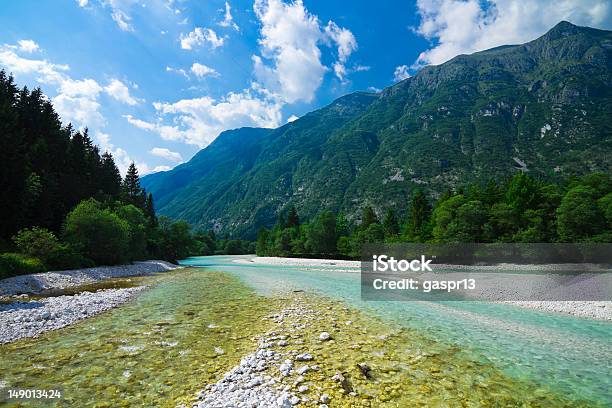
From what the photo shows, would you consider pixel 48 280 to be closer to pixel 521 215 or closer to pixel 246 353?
pixel 246 353

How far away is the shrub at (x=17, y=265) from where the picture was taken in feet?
86.2

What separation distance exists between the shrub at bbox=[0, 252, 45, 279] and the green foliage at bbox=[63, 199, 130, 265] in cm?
898

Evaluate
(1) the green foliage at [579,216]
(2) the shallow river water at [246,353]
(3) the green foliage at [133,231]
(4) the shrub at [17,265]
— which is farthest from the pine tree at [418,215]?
(4) the shrub at [17,265]

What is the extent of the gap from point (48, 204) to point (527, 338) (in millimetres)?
57756

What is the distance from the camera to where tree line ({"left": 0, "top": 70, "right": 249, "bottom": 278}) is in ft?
110

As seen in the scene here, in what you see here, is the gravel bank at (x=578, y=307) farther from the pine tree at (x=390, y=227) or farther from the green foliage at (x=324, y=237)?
the green foliage at (x=324, y=237)

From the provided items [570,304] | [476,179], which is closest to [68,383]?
[570,304]

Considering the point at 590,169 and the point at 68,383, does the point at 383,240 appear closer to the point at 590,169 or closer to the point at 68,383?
the point at 68,383

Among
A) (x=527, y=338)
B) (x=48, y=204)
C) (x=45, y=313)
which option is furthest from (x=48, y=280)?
(x=527, y=338)

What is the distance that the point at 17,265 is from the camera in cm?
2812

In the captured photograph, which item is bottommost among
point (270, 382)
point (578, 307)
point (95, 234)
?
point (578, 307)

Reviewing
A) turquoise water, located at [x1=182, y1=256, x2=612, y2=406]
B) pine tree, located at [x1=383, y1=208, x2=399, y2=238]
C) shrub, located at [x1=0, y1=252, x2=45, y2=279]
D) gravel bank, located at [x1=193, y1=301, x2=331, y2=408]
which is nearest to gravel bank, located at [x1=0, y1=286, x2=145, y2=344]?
gravel bank, located at [x1=193, y1=301, x2=331, y2=408]

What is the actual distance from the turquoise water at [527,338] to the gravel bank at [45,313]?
653 inches

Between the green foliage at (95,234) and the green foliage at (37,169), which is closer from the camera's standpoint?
the green foliage at (37,169)
